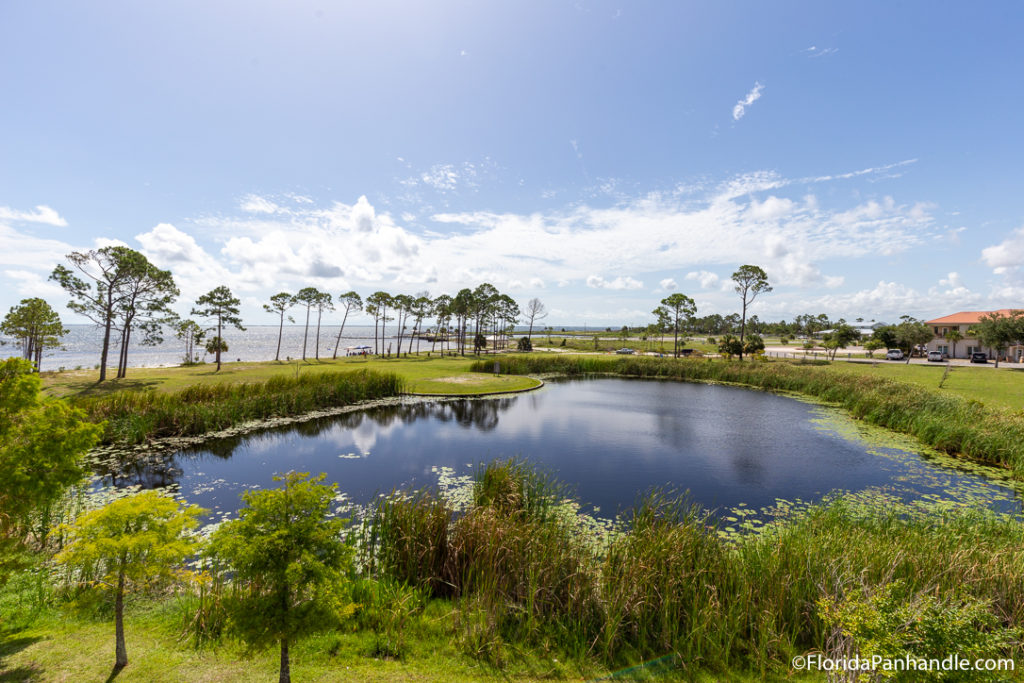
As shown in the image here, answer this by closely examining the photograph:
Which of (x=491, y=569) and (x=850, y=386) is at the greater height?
(x=850, y=386)

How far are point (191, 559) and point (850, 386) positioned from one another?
3764cm

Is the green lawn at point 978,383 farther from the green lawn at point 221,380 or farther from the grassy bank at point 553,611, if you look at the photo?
the green lawn at point 221,380

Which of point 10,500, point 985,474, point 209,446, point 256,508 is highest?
point 256,508

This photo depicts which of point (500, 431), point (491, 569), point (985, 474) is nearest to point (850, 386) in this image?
point (985, 474)

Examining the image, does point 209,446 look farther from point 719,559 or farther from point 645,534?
point 719,559

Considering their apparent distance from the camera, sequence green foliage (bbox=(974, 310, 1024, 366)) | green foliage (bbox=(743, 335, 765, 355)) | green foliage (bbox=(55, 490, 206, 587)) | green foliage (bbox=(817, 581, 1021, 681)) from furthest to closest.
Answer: green foliage (bbox=(743, 335, 765, 355)), green foliage (bbox=(974, 310, 1024, 366)), green foliage (bbox=(55, 490, 206, 587)), green foliage (bbox=(817, 581, 1021, 681))

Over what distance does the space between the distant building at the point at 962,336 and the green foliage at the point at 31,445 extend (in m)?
87.9

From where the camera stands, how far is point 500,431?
2119cm

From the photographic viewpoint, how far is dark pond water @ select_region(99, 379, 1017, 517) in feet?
44.4

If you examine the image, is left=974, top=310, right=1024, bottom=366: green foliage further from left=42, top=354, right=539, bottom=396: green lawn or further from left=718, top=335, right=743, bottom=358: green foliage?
left=42, top=354, right=539, bottom=396: green lawn

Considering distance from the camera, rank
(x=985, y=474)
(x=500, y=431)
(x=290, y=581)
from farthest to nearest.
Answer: (x=500, y=431)
(x=985, y=474)
(x=290, y=581)

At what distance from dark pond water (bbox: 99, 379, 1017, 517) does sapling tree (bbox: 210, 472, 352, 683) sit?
747 centimetres

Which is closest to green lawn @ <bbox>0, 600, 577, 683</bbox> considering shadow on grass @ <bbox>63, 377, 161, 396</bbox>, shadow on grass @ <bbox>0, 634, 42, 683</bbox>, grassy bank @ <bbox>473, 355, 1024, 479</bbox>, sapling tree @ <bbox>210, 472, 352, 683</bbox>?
shadow on grass @ <bbox>0, 634, 42, 683</bbox>

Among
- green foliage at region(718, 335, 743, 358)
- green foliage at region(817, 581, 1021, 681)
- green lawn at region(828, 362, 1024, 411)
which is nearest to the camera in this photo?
green foliage at region(817, 581, 1021, 681)
